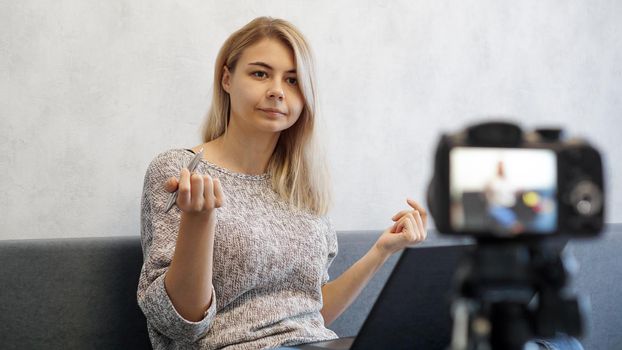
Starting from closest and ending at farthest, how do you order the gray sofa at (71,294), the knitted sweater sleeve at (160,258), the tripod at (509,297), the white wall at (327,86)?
the tripod at (509,297)
the knitted sweater sleeve at (160,258)
the gray sofa at (71,294)
the white wall at (327,86)

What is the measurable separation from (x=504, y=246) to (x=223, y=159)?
989 millimetres

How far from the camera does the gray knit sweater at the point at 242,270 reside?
1413mm

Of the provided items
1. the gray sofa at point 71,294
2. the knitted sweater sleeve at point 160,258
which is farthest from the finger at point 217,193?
the gray sofa at point 71,294

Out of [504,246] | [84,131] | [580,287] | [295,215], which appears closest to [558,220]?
[504,246]

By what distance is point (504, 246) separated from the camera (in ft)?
2.22

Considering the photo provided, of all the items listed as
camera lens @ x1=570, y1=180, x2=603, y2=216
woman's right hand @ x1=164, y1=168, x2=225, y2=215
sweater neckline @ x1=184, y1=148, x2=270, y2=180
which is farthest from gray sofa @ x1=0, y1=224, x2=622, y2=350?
camera lens @ x1=570, y1=180, x2=603, y2=216

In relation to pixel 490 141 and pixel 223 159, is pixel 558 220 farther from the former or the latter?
pixel 223 159

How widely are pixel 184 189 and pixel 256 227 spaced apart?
48 centimetres

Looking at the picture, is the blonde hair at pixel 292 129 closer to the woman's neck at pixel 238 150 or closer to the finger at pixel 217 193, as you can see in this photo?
the woman's neck at pixel 238 150

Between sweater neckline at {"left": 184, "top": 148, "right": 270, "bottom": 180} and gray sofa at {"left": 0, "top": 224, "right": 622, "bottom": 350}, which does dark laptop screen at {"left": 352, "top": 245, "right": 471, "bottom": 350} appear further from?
sweater neckline at {"left": 184, "top": 148, "right": 270, "bottom": 180}

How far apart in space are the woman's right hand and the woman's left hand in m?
0.51

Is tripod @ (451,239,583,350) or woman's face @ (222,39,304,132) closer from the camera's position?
tripod @ (451,239,583,350)

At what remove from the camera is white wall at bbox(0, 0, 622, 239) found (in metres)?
1.61

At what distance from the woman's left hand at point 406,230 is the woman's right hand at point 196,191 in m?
0.51
